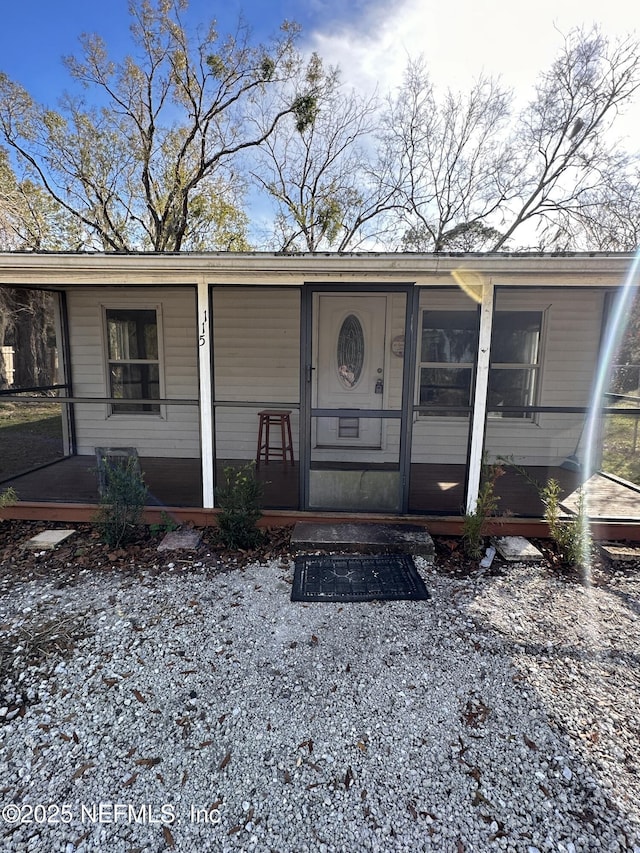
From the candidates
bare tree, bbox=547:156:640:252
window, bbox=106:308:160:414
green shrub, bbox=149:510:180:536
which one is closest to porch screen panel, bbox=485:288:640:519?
green shrub, bbox=149:510:180:536

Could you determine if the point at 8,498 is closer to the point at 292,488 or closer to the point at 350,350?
the point at 292,488

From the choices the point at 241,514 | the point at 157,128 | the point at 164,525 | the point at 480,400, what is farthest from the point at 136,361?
the point at 157,128

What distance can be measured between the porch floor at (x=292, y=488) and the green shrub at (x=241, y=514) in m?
0.41

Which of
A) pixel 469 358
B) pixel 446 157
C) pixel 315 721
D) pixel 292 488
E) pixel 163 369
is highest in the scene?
pixel 446 157

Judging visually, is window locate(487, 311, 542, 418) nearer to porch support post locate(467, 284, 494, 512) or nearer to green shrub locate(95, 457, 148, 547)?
porch support post locate(467, 284, 494, 512)

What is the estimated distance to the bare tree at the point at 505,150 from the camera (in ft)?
43.7

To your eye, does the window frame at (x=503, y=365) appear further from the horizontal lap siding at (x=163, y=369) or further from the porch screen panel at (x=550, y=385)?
the horizontal lap siding at (x=163, y=369)

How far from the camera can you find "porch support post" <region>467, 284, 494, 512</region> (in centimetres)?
362

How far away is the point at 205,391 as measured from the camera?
392 cm

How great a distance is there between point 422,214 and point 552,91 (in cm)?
493

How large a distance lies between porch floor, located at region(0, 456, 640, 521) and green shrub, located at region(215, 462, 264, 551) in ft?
1.35

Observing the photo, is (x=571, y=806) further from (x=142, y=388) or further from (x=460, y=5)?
(x=460, y=5)

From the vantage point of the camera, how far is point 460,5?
8633 millimetres

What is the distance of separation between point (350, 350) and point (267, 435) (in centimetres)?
147
